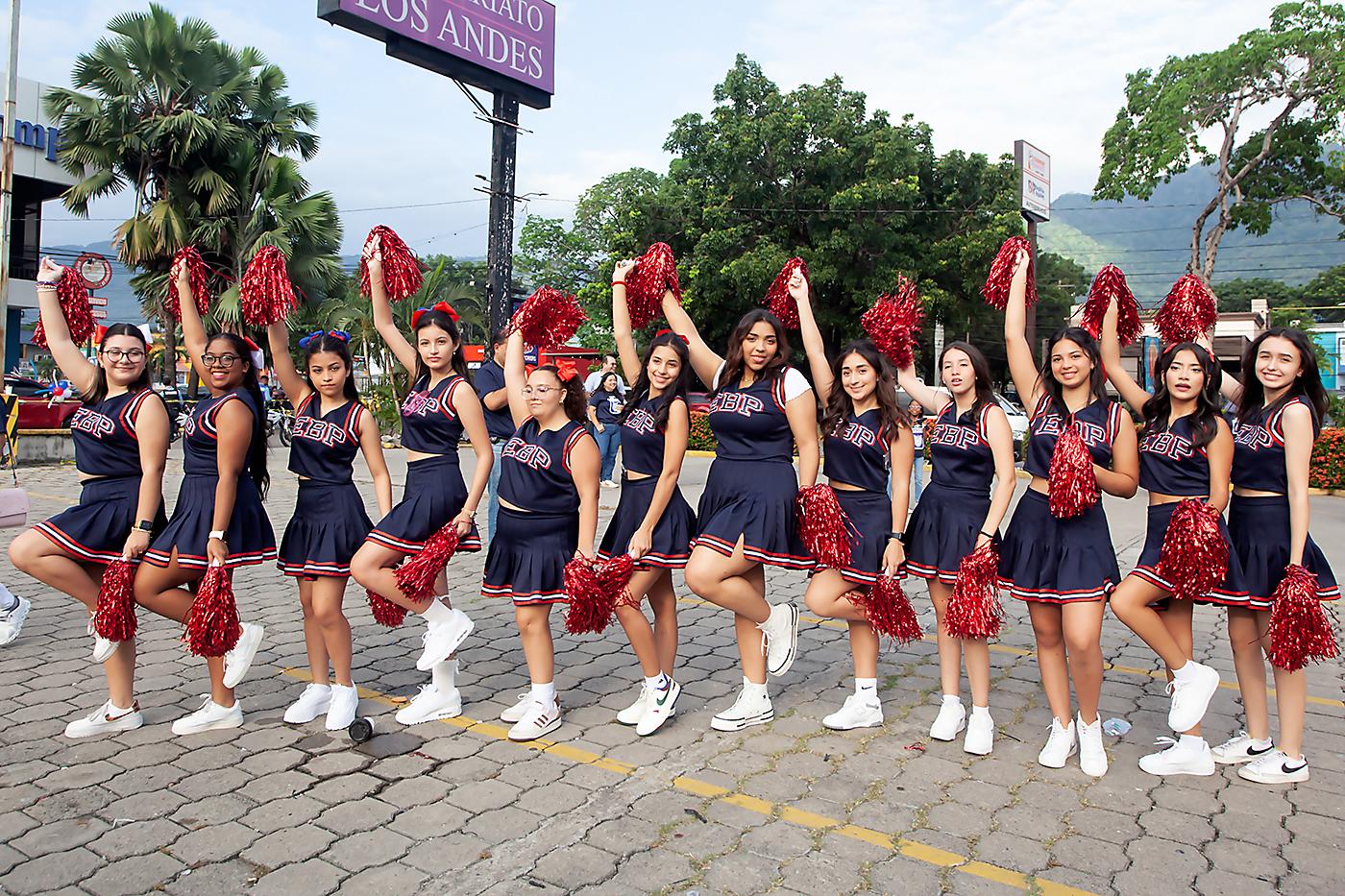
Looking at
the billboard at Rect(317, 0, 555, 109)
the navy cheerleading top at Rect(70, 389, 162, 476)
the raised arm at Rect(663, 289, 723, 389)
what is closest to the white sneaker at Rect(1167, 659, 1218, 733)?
the raised arm at Rect(663, 289, 723, 389)

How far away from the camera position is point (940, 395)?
15.3ft

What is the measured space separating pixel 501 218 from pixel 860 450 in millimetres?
9595

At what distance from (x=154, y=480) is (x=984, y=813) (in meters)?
3.66

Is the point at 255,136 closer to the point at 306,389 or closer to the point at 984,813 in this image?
the point at 306,389

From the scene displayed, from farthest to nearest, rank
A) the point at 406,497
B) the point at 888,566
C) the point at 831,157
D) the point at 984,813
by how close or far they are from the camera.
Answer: the point at 831,157
the point at 406,497
the point at 888,566
the point at 984,813

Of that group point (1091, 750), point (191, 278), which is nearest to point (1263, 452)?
point (1091, 750)

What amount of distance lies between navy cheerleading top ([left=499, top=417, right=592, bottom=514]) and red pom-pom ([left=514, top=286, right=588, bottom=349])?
75cm

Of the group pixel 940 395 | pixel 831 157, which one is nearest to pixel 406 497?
pixel 940 395

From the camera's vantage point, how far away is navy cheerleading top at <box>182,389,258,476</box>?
4398 millimetres

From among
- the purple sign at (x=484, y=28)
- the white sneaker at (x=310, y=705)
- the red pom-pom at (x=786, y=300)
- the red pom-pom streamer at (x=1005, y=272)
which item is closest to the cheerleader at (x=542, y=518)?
the white sneaker at (x=310, y=705)

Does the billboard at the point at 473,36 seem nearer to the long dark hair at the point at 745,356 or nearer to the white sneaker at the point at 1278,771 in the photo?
the long dark hair at the point at 745,356

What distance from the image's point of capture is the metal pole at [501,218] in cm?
1255

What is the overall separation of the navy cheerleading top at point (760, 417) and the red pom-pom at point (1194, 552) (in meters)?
1.57

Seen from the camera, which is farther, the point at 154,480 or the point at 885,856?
the point at 154,480
